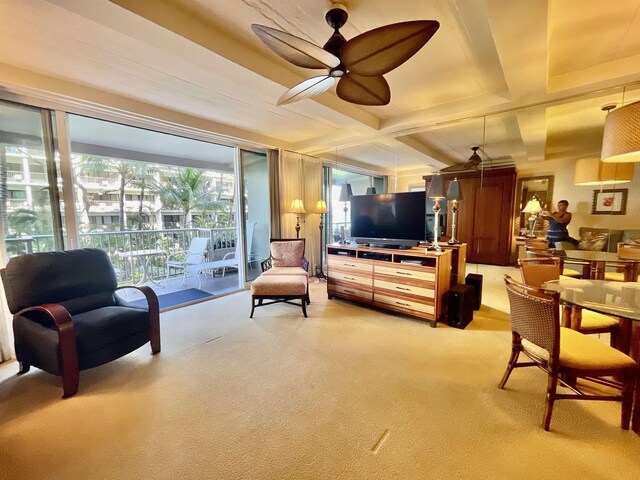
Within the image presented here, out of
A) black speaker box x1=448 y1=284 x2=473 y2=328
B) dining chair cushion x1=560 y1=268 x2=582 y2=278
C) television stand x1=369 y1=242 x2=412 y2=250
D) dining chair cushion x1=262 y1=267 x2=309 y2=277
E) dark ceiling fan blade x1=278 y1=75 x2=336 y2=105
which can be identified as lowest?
black speaker box x1=448 y1=284 x2=473 y2=328

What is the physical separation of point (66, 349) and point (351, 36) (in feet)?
10.2

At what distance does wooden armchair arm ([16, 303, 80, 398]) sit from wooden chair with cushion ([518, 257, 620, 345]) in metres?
3.74

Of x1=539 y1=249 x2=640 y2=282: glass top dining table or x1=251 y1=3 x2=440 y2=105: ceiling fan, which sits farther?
x1=539 y1=249 x2=640 y2=282: glass top dining table

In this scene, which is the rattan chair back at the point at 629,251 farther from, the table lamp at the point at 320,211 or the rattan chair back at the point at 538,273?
the table lamp at the point at 320,211

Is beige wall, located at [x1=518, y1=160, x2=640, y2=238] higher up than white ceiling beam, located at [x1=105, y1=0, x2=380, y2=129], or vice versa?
white ceiling beam, located at [x1=105, y1=0, x2=380, y2=129]

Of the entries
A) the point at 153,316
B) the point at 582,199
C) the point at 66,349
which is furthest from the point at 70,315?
the point at 582,199

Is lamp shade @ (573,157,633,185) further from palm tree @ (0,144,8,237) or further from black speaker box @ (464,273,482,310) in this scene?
palm tree @ (0,144,8,237)

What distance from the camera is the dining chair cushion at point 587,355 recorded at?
148 cm

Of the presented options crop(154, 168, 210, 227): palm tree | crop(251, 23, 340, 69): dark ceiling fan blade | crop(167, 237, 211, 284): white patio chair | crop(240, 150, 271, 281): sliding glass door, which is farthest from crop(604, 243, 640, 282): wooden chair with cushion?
crop(154, 168, 210, 227): palm tree

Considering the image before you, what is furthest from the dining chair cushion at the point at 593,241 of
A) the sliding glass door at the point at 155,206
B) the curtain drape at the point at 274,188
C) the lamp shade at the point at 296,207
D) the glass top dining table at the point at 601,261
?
the sliding glass door at the point at 155,206

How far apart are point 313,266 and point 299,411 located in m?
3.72

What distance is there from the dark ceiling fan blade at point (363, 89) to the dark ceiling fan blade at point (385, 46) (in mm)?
222

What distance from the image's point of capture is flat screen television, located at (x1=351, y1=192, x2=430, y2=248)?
10.7ft

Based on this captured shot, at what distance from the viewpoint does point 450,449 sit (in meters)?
1.44
